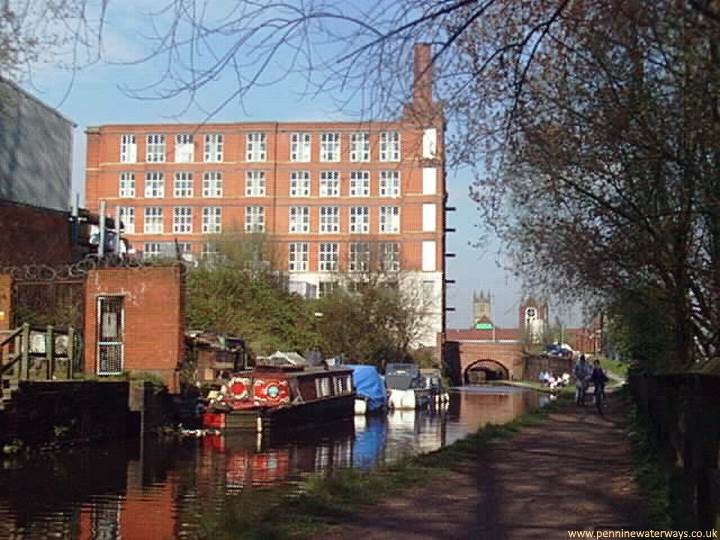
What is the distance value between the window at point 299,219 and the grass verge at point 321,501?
226 ft

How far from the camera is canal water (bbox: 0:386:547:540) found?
51.7 ft

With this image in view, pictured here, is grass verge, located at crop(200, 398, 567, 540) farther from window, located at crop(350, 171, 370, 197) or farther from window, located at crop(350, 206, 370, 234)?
window, located at crop(350, 206, 370, 234)

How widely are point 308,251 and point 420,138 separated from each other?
260ft

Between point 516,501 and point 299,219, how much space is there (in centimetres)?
7660

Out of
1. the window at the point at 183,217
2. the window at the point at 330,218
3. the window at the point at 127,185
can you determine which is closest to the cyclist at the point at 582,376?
the window at the point at 330,218

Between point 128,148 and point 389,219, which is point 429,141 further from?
point 128,148

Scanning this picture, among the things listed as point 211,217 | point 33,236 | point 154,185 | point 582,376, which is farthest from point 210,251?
point 582,376

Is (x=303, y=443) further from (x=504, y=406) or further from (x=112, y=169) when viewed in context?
(x=112, y=169)

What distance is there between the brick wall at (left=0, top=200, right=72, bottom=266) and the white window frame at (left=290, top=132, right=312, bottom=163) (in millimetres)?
44880

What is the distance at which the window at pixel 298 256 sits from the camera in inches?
3511

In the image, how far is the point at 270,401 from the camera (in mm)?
36531

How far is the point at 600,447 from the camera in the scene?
2083cm

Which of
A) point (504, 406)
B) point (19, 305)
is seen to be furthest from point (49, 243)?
point (504, 406)

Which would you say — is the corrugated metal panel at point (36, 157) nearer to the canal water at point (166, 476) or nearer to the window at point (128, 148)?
the canal water at point (166, 476)
